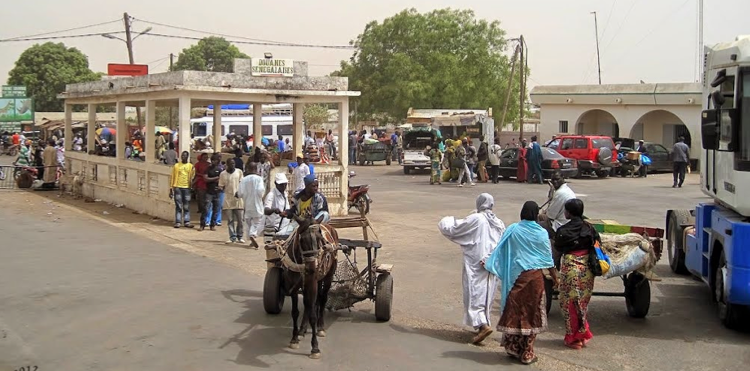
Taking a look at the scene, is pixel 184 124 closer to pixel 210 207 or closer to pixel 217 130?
pixel 210 207

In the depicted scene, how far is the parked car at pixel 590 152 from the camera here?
101 feet

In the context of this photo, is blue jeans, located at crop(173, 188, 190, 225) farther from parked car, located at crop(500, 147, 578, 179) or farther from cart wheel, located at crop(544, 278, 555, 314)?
parked car, located at crop(500, 147, 578, 179)

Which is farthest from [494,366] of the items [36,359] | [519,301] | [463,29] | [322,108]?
[322,108]

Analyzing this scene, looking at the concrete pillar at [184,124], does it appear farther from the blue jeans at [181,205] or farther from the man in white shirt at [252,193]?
the man in white shirt at [252,193]

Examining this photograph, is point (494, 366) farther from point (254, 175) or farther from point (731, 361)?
point (254, 175)

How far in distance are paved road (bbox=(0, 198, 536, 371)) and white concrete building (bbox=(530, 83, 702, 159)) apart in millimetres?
29777

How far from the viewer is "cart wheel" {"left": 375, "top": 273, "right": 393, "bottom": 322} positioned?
8.89 meters

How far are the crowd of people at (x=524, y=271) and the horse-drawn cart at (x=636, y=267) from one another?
0.86m

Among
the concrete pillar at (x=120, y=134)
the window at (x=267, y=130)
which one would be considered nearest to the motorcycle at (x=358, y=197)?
the concrete pillar at (x=120, y=134)

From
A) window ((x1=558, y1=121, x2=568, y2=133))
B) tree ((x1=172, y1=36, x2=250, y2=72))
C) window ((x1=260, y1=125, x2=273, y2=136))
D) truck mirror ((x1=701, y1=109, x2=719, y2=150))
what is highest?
tree ((x1=172, y1=36, x2=250, y2=72))

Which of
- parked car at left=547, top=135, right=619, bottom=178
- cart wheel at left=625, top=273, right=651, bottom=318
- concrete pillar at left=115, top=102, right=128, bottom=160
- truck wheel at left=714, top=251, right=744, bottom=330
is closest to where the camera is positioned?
truck wheel at left=714, top=251, right=744, bottom=330

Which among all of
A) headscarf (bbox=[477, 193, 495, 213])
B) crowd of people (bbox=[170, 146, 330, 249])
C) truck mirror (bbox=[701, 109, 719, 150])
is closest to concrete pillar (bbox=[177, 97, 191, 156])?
crowd of people (bbox=[170, 146, 330, 249])

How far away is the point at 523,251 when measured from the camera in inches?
293

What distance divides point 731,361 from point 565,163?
21.8m
